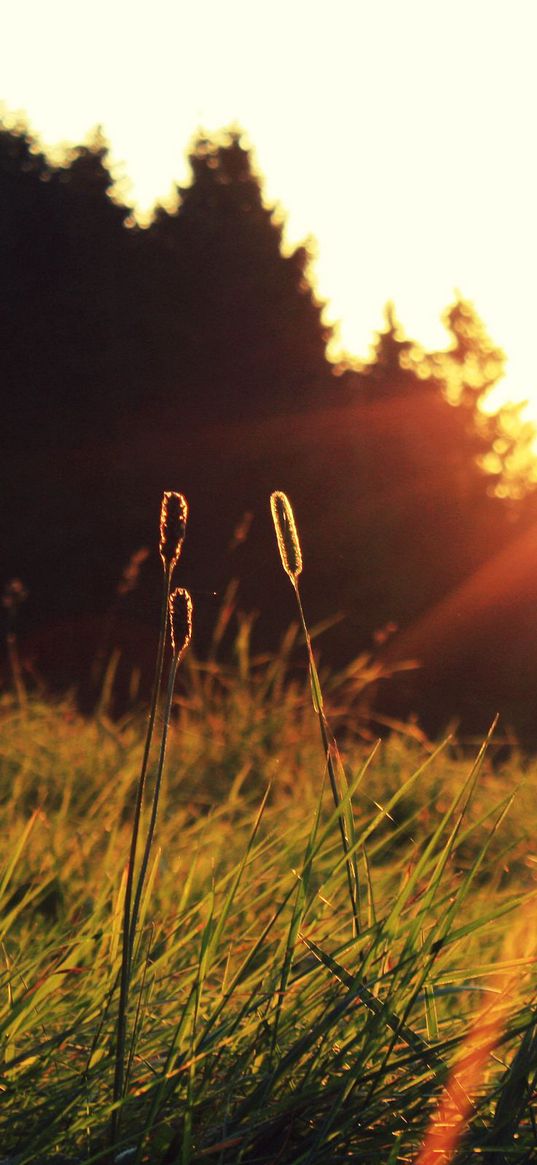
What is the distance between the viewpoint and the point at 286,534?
100 centimetres

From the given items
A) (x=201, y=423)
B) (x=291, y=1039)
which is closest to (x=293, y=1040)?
(x=291, y=1039)

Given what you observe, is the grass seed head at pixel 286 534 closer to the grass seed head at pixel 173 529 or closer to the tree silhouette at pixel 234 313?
the grass seed head at pixel 173 529

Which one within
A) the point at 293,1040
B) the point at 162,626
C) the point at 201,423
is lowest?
the point at 293,1040

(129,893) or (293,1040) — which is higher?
(129,893)

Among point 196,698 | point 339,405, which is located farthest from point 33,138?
point 196,698

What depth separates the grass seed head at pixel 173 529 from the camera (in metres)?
0.92

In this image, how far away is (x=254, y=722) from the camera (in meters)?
5.04

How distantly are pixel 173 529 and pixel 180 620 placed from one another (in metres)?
0.08

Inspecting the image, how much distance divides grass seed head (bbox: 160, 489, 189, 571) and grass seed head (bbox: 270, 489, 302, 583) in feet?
0.31

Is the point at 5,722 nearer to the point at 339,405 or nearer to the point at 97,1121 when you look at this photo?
the point at 97,1121

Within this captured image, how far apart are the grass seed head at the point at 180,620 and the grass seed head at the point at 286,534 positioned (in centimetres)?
10

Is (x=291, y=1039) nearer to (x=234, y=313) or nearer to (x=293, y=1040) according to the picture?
(x=293, y=1040)

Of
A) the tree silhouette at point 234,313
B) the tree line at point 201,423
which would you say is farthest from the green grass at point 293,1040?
the tree silhouette at point 234,313

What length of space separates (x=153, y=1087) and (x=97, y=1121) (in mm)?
77
